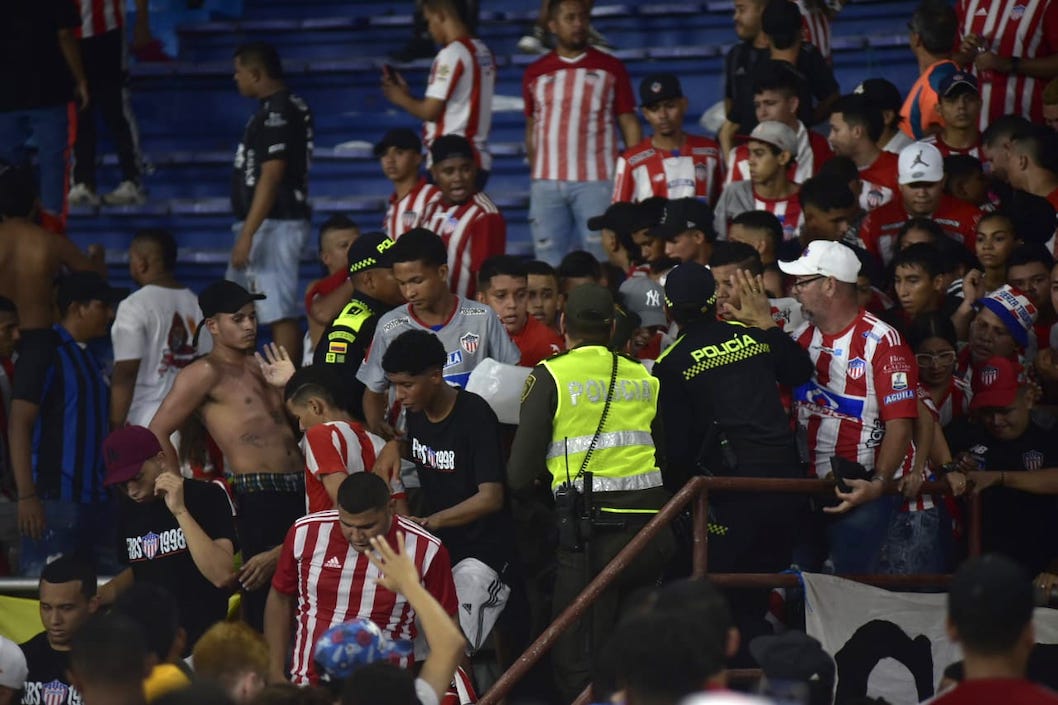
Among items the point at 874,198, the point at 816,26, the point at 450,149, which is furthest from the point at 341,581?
the point at 816,26

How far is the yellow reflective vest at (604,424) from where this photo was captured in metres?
7.12

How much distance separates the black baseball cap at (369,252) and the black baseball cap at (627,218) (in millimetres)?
1738

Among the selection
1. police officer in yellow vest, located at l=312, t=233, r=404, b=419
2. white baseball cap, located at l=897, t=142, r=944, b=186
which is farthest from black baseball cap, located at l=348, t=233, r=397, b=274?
white baseball cap, located at l=897, t=142, r=944, b=186

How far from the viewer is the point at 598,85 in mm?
11312

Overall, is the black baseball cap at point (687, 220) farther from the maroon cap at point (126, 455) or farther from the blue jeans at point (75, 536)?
the blue jeans at point (75, 536)

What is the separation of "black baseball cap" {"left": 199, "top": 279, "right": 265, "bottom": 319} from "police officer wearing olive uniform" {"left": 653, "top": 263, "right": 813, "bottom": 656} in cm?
234

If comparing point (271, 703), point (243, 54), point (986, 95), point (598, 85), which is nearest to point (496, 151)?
point (598, 85)

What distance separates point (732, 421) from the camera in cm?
736

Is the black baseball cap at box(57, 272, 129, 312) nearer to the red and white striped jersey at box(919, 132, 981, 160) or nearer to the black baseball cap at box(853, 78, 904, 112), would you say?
the black baseball cap at box(853, 78, 904, 112)

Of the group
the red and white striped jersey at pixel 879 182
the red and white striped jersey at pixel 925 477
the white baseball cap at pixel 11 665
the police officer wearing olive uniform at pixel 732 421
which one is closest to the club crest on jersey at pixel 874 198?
the red and white striped jersey at pixel 879 182

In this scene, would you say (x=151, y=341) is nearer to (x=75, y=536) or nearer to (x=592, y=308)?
(x=75, y=536)

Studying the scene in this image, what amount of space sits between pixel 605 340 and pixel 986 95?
4.91m

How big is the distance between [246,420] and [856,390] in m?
3.04

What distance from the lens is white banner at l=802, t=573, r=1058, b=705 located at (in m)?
7.27
